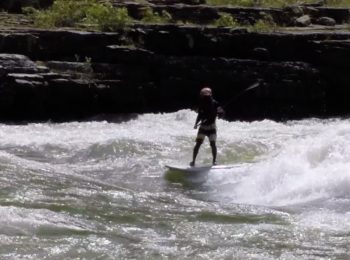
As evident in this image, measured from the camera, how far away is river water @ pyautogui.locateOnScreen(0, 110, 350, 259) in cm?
926

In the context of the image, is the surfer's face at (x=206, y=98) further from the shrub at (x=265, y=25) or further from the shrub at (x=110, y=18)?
the shrub at (x=265, y=25)

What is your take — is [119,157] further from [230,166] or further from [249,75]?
[249,75]

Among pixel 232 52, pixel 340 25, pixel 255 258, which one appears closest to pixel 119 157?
pixel 255 258

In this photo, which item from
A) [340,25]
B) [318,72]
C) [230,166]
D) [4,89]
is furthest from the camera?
[340,25]

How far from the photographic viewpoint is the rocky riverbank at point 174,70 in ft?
69.0

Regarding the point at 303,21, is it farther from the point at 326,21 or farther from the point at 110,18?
the point at 110,18

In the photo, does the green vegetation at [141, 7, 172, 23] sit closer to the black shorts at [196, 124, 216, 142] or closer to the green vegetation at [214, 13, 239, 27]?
the green vegetation at [214, 13, 239, 27]

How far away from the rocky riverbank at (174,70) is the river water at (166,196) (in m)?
2.16

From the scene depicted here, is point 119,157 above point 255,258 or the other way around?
the other way around

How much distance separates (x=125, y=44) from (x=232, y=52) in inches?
118

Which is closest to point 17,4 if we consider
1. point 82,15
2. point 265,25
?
point 82,15

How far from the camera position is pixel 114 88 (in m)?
21.4

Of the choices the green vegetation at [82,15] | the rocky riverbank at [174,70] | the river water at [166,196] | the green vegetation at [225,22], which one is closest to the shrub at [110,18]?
the green vegetation at [82,15]

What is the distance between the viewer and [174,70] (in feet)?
73.3
